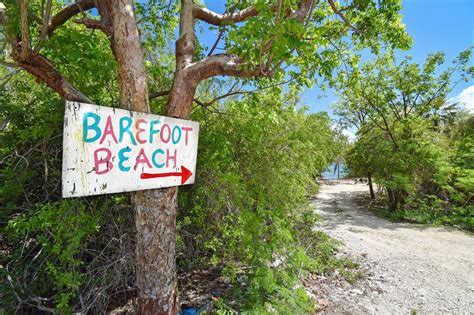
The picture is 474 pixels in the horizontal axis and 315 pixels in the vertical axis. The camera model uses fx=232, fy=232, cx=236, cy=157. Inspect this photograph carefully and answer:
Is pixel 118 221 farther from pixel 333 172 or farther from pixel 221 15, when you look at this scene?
pixel 333 172

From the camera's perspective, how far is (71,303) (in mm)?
1998

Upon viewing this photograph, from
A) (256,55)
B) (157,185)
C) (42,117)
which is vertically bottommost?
(157,185)

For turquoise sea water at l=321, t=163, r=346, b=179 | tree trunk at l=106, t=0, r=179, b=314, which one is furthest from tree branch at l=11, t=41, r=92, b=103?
turquoise sea water at l=321, t=163, r=346, b=179

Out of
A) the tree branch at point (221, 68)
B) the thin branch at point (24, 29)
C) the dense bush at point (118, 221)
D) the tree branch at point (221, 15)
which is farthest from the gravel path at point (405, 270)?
the thin branch at point (24, 29)

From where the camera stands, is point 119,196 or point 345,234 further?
point 345,234

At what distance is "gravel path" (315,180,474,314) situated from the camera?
2660 millimetres

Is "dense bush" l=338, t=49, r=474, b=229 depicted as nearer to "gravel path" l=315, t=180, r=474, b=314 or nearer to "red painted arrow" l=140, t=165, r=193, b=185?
"gravel path" l=315, t=180, r=474, b=314

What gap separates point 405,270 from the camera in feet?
11.4

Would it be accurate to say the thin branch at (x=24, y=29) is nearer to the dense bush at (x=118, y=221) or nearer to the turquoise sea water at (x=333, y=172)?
the dense bush at (x=118, y=221)

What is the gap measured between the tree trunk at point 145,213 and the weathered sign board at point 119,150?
0.62 feet

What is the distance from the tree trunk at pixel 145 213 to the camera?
1555 millimetres

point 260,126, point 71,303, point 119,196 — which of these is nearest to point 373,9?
point 260,126

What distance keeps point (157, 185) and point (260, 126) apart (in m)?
1.52

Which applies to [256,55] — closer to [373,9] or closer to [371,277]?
[373,9]
